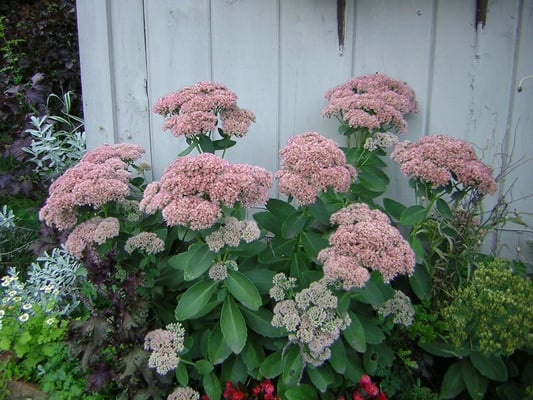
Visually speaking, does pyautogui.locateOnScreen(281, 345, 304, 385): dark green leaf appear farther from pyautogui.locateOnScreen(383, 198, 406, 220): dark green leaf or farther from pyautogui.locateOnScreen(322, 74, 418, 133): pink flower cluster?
pyautogui.locateOnScreen(322, 74, 418, 133): pink flower cluster

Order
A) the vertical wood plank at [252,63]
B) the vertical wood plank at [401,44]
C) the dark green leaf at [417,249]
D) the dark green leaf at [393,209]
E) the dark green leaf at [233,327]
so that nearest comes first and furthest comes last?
the dark green leaf at [233,327]
the dark green leaf at [417,249]
the dark green leaf at [393,209]
the vertical wood plank at [401,44]
the vertical wood plank at [252,63]

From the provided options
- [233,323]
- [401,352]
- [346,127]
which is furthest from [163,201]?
[401,352]

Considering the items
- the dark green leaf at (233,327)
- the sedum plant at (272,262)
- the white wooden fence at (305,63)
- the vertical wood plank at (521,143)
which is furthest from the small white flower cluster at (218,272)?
the vertical wood plank at (521,143)

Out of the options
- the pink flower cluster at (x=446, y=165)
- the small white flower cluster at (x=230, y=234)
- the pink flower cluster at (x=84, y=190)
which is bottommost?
the small white flower cluster at (x=230, y=234)

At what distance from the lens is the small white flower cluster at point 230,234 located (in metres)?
1.56

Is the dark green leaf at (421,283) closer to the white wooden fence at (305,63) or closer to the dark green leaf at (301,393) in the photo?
the white wooden fence at (305,63)

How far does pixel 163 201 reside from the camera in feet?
5.03

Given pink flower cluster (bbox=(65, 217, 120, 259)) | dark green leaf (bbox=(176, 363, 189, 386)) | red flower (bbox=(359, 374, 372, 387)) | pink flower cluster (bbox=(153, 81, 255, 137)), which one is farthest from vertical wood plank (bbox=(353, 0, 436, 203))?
dark green leaf (bbox=(176, 363, 189, 386))

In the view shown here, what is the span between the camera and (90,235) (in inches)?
69.6

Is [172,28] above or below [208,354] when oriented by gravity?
above

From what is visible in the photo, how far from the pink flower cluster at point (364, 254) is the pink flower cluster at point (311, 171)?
0.17 meters

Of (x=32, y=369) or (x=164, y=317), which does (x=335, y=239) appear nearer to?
(x=164, y=317)

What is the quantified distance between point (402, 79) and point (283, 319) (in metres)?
1.40

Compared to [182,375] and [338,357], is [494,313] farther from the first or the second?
[182,375]
